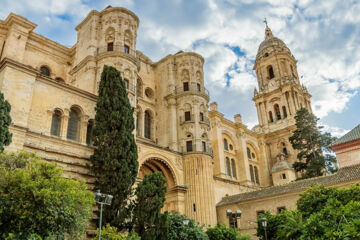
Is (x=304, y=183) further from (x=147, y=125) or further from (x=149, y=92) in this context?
(x=149, y=92)

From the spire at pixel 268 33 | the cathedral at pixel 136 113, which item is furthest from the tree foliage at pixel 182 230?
the spire at pixel 268 33

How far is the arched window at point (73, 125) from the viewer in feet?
58.9

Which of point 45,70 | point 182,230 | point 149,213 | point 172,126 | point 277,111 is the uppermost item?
point 277,111

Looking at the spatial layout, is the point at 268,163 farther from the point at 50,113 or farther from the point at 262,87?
the point at 50,113

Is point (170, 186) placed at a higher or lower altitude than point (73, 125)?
lower

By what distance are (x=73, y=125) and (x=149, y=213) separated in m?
7.35

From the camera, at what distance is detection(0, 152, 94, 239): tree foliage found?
34.1 feet

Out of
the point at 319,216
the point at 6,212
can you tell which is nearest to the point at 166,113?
the point at 6,212

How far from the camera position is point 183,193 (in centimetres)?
2309

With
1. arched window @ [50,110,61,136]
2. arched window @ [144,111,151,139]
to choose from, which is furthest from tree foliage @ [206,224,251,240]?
arched window @ [50,110,61,136]

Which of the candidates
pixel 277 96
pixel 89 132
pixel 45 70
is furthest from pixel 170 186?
pixel 277 96

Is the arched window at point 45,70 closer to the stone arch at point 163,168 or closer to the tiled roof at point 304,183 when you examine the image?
the stone arch at point 163,168

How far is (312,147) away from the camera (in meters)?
28.7

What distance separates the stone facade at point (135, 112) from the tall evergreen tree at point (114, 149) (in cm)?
159
